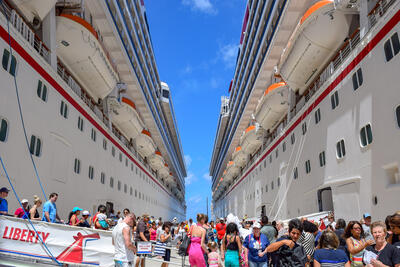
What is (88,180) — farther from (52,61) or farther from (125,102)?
(125,102)

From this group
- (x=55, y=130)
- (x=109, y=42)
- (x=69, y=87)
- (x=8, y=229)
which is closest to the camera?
(x=8, y=229)

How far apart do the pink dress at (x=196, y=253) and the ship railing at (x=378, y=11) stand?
926 centimetres

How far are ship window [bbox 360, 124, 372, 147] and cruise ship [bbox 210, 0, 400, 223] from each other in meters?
0.03

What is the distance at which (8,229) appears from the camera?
22.3 ft

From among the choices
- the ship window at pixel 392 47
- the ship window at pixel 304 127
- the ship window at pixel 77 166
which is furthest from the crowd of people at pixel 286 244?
the ship window at pixel 304 127

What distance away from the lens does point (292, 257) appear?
15.0 feet

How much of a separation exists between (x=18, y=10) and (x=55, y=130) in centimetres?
476

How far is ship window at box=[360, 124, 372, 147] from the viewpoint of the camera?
1095 centimetres

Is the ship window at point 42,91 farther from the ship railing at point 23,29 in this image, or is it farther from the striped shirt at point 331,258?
the striped shirt at point 331,258

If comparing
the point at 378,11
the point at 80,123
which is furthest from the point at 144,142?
the point at 378,11

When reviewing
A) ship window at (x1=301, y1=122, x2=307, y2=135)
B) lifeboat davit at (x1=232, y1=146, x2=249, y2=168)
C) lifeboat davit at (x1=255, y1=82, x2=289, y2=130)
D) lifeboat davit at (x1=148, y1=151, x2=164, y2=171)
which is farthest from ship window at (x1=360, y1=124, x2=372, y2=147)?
lifeboat davit at (x1=148, y1=151, x2=164, y2=171)

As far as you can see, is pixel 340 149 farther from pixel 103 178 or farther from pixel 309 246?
pixel 103 178

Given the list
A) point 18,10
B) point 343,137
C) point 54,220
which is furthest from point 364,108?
point 18,10

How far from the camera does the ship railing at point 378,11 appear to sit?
10.4m
